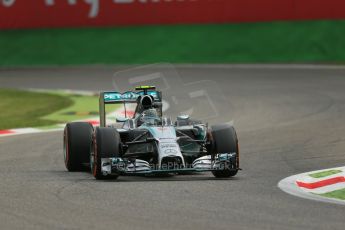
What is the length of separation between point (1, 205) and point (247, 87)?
16025 mm

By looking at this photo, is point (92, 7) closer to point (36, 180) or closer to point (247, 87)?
point (247, 87)

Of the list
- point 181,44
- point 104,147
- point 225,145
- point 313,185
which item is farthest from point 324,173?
point 181,44

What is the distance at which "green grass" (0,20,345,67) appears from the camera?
28.9 meters

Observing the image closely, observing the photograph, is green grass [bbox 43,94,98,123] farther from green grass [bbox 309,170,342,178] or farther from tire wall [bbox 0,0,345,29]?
green grass [bbox 309,170,342,178]

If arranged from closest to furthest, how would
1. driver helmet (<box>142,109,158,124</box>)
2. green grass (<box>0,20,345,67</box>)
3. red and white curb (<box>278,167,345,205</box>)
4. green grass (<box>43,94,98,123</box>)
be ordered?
red and white curb (<box>278,167,345,205</box>)
driver helmet (<box>142,109,158,124</box>)
green grass (<box>43,94,98,123</box>)
green grass (<box>0,20,345,67</box>)

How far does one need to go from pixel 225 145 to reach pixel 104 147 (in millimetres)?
1503

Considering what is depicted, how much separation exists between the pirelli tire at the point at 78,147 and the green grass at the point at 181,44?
629 inches

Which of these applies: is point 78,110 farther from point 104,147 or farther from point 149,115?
point 104,147

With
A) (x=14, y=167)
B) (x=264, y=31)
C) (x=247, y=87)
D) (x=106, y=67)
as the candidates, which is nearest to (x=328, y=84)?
(x=247, y=87)

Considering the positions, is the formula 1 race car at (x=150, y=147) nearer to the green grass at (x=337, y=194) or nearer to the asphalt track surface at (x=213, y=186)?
the asphalt track surface at (x=213, y=186)

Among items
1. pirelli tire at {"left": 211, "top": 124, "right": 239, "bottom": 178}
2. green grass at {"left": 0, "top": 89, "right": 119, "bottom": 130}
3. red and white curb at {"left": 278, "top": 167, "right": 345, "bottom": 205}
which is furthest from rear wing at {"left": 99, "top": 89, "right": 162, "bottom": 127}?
green grass at {"left": 0, "top": 89, "right": 119, "bottom": 130}

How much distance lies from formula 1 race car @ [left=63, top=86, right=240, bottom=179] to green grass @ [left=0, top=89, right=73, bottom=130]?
6.19m

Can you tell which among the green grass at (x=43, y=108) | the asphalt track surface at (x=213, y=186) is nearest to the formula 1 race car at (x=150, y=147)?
the asphalt track surface at (x=213, y=186)

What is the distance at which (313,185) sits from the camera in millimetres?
11945
